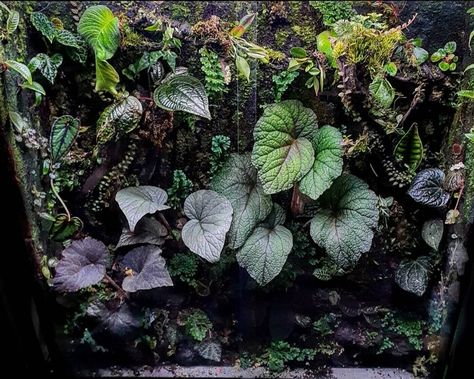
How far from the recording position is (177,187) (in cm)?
125

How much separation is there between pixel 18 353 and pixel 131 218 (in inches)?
20.7

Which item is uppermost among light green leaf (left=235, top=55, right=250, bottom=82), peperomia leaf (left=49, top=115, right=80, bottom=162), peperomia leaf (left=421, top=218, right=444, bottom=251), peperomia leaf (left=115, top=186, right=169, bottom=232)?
light green leaf (left=235, top=55, right=250, bottom=82)

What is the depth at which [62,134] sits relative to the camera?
1185mm

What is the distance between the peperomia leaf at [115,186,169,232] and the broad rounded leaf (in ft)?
0.80

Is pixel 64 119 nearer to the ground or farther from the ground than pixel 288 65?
nearer to the ground

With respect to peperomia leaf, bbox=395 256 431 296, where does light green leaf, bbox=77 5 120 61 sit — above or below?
above

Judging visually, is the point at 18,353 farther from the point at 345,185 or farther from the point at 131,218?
the point at 345,185

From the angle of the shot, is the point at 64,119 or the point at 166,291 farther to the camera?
the point at 166,291

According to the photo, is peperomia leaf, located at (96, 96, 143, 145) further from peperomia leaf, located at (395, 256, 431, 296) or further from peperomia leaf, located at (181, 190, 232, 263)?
peperomia leaf, located at (395, 256, 431, 296)

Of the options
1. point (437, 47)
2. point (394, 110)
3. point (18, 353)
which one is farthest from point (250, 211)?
point (18, 353)

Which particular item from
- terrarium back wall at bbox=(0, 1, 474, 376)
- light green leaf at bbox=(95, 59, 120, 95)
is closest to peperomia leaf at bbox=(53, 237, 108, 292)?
terrarium back wall at bbox=(0, 1, 474, 376)

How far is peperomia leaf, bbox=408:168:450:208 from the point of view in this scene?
1150 millimetres

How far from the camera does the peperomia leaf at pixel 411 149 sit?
1.15 m

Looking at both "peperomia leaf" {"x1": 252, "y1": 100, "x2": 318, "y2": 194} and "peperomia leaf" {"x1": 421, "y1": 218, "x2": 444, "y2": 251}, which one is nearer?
"peperomia leaf" {"x1": 252, "y1": 100, "x2": 318, "y2": 194}
